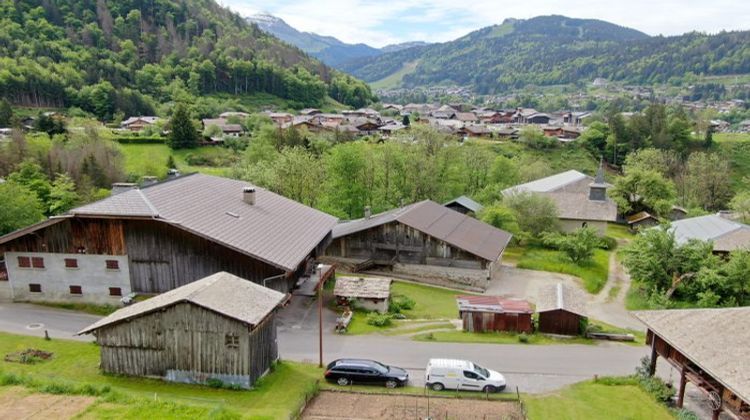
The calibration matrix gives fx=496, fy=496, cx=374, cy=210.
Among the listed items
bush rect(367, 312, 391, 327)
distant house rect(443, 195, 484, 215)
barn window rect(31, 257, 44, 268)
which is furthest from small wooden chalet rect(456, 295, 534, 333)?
distant house rect(443, 195, 484, 215)

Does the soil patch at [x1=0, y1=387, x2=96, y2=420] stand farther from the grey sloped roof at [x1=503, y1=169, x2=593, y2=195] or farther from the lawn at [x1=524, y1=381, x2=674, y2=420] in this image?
the grey sloped roof at [x1=503, y1=169, x2=593, y2=195]

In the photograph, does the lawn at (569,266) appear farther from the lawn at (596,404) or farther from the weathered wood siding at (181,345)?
the weathered wood siding at (181,345)

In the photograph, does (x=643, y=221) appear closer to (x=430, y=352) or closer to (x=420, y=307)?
(x=420, y=307)

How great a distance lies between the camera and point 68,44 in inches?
6097

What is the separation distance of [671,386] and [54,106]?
144147 mm

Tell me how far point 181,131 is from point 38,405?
81198mm

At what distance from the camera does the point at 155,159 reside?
87.7 meters

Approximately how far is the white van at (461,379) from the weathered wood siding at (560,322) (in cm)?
866

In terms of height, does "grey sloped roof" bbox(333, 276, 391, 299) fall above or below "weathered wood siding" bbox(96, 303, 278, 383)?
A: below

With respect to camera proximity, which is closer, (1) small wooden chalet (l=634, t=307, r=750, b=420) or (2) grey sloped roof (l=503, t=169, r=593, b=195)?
(1) small wooden chalet (l=634, t=307, r=750, b=420)

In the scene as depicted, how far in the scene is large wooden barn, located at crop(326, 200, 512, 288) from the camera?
42.2 m

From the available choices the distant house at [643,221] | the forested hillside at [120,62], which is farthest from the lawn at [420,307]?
the forested hillside at [120,62]

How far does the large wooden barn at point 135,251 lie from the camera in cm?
3047

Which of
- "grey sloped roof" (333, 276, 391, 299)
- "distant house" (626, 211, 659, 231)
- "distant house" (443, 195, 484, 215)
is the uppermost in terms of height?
"distant house" (443, 195, 484, 215)
